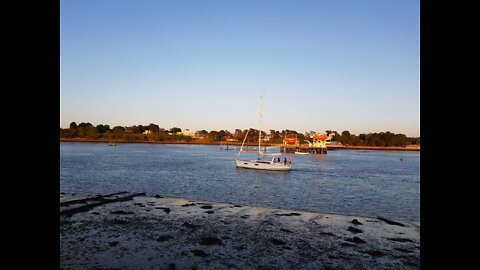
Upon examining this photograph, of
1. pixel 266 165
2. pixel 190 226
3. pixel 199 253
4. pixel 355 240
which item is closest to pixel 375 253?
pixel 355 240

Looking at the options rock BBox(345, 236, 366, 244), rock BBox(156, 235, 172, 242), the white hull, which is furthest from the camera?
the white hull

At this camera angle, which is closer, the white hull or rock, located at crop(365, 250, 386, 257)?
rock, located at crop(365, 250, 386, 257)

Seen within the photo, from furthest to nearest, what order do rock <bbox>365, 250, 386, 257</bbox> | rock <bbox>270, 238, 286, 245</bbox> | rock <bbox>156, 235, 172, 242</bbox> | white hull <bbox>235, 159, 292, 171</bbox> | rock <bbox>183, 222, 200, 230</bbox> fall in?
white hull <bbox>235, 159, 292, 171</bbox>
rock <bbox>183, 222, 200, 230</bbox>
rock <bbox>270, 238, 286, 245</bbox>
rock <bbox>156, 235, 172, 242</bbox>
rock <bbox>365, 250, 386, 257</bbox>

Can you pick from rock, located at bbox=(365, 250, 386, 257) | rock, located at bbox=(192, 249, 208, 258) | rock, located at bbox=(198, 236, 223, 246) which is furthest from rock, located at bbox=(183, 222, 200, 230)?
rock, located at bbox=(365, 250, 386, 257)

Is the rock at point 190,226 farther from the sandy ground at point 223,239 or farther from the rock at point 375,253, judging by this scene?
the rock at point 375,253

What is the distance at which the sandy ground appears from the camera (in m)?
9.55

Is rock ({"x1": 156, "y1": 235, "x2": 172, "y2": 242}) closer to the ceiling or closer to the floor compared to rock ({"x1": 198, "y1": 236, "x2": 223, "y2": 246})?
closer to the ceiling

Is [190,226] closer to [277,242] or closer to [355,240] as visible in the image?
[277,242]

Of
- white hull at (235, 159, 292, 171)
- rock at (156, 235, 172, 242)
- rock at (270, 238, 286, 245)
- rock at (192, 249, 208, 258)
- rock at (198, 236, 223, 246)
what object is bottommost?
white hull at (235, 159, 292, 171)

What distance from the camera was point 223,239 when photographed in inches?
471

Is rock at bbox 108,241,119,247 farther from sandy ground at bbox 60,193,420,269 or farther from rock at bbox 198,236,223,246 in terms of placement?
rock at bbox 198,236,223,246
